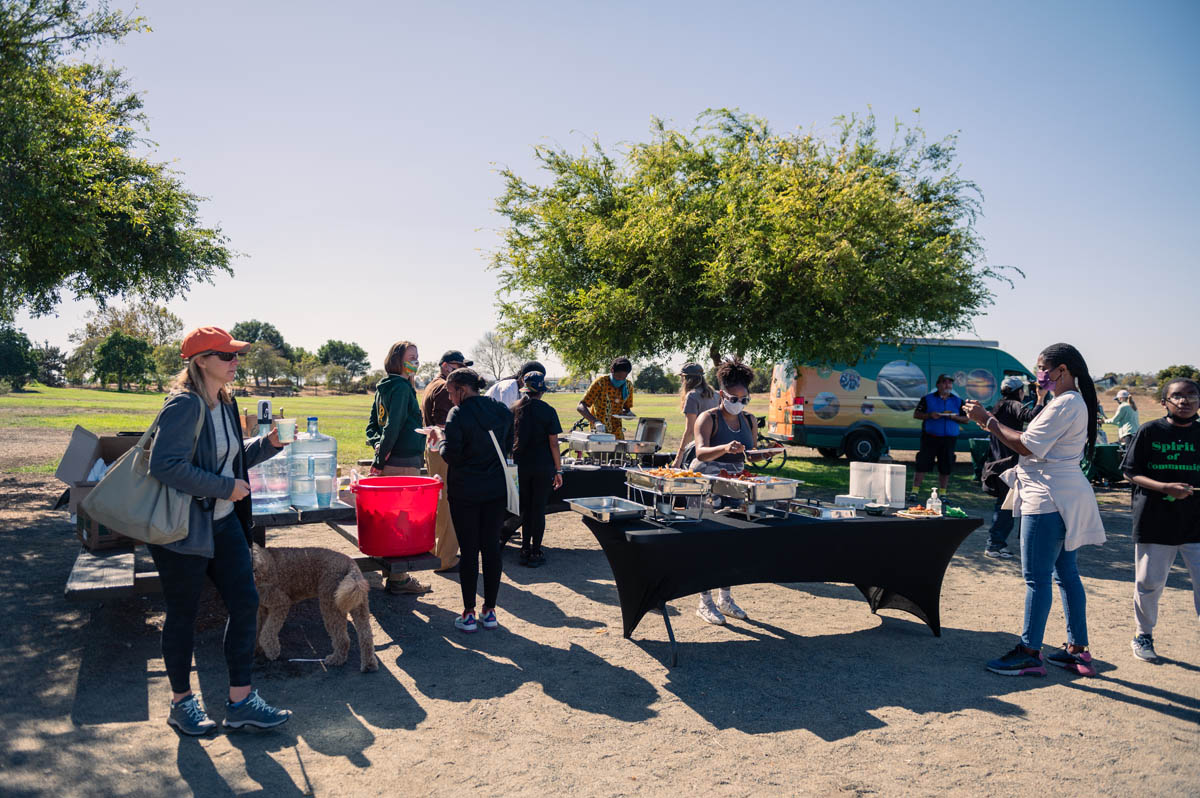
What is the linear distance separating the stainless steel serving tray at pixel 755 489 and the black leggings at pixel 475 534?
1.50 m

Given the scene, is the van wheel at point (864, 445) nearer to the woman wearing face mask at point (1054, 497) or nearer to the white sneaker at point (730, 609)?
the white sneaker at point (730, 609)

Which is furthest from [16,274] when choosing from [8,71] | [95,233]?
[8,71]

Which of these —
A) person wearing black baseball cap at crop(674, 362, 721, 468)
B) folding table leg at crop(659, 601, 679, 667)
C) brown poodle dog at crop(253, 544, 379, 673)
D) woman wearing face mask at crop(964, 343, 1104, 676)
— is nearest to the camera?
woman wearing face mask at crop(964, 343, 1104, 676)

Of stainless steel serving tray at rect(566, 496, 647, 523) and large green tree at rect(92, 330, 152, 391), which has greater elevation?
large green tree at rect(92, 330, 152, 391)

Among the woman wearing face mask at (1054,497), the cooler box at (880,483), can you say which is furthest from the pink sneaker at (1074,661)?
the cooler box at (880,483)

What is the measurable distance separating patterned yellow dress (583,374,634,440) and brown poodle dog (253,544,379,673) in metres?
4.55

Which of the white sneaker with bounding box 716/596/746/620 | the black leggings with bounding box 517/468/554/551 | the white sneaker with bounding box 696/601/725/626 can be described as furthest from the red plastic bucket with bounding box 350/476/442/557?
the white sneaker with bounding box 716/596/746/620

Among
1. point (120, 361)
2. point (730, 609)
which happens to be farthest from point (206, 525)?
point (120, 361)

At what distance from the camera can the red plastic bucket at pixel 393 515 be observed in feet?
15.2

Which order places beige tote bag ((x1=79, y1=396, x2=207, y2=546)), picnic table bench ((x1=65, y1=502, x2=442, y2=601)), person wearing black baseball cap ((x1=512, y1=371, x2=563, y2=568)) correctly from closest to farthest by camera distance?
beige tote bag ((x1=79, y1=396, x2=207, y2=546)) < picnic table bench ((x1=65, y1=502, x2=442, y2=601)) < person wearing black baseball cap ((x1=512, y1=371, x2=563, y2=568))

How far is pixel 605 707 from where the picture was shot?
13.1 feet

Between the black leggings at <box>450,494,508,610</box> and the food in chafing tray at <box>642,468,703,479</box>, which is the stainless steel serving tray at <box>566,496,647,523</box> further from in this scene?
the black leggings at <box>450,494,508,610</box>

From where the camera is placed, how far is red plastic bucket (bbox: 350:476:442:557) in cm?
463

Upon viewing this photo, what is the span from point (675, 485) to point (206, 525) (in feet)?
8.68
